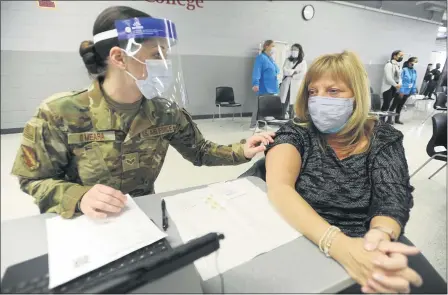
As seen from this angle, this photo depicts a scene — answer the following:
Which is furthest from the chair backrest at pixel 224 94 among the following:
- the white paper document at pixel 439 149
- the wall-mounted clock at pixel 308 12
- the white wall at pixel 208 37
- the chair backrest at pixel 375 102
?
the wall-mounted clock at pixel 308 12

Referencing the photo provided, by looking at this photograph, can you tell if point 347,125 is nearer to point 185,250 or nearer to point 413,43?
point 413,43

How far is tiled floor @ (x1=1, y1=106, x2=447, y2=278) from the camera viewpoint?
0.35 metres

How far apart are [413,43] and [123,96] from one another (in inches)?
43.3

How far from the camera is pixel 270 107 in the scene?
9.05 ft

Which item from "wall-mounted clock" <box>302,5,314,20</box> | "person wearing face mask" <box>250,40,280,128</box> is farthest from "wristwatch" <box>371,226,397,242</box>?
"wall-mounted clock" <box>302,5,314,20</box>

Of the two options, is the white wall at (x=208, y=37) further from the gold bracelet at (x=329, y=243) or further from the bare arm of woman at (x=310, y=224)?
the gold bracelet at (x=329, y=243)

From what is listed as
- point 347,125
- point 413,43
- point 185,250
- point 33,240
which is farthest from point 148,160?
point 413,43

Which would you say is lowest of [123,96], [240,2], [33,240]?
[33,240]

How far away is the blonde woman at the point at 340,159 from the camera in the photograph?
717 mm

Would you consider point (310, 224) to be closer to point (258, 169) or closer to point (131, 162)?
point (258, 169)

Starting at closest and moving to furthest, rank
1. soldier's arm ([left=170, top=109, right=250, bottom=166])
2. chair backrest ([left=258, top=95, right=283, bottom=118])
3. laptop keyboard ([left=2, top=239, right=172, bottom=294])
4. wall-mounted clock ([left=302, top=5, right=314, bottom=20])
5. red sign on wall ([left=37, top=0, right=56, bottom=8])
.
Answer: laptop keyboard ([left=2, top=239, right=172, bottom=294])
red sign on wall ([left=37, top=0, right=56, bottom=8])
soldier's arm ([left=170, top=109, right=250, bottom=166])
wall-mounted clock ([left=302, top=5, right=314, bottom=20])
chair backrest ([left=258, top=95, right=283, bottom=118])

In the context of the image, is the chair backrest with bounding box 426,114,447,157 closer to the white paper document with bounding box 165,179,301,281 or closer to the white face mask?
the white paper document with bounding box 165,179,301,281

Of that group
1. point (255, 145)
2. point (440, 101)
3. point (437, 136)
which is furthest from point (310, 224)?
point (437, 136)

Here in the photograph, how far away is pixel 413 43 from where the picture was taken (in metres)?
0.93
